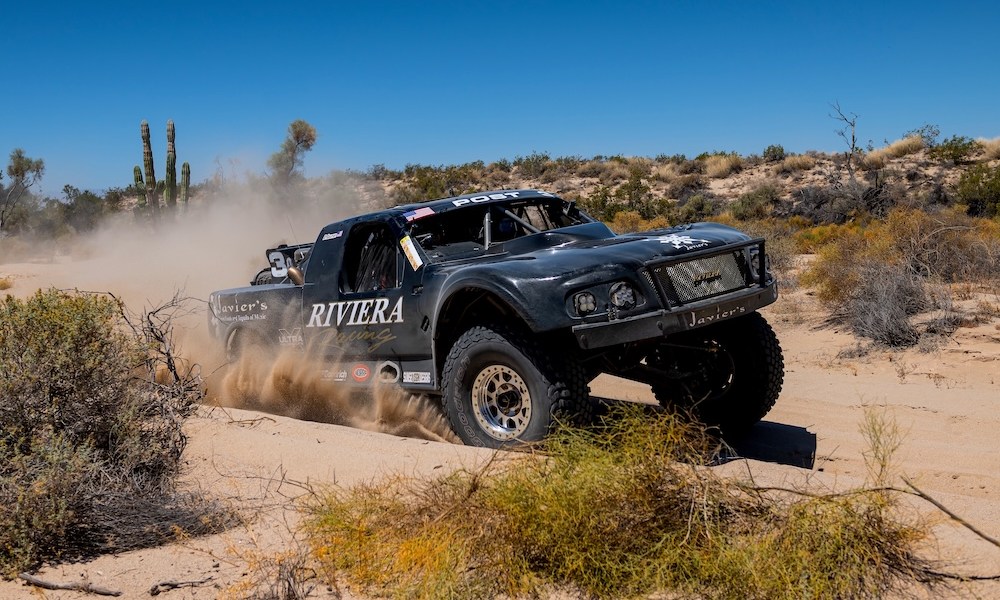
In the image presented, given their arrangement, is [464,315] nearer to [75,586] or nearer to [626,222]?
[75,586]

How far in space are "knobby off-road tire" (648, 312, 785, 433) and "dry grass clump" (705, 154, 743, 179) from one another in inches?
1202

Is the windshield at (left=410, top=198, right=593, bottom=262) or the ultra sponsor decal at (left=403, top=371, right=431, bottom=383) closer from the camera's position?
the ultra sponsor decal at (left=403, top=371, right=431, bottom=383)

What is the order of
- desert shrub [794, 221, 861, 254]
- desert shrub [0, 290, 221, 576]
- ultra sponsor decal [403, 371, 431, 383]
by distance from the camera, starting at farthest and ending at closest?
desert shrub [794, 221, 861, 254] → ultra sponsor decal [403, 371, 431, 383] → desert shrub [0, 290, 221, 576]

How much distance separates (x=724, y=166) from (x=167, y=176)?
22.0 meters

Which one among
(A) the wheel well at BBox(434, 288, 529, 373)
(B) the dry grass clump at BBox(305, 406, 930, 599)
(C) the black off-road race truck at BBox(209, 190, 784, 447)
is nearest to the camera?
(B) the dry grass clump at BBox(305, 406, 930, 599)

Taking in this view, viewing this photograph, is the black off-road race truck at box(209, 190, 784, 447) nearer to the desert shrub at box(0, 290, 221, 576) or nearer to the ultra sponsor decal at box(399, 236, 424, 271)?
the ultra sponsor decal at box(399, 236, 424, 271)

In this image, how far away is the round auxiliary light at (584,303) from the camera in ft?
17.7

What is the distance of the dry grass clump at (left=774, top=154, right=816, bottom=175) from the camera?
112ft

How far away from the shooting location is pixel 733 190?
110 ft

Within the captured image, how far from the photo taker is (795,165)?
34.1 metres

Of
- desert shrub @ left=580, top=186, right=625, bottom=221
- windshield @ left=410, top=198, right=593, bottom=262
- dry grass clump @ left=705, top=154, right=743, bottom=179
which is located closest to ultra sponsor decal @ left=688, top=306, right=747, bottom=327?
windshield @ left=410, top=198, right=593, bottom=262

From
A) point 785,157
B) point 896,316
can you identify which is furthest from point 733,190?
point 896,316

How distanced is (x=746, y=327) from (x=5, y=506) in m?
4.97

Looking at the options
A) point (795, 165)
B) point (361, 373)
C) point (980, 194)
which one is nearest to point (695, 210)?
point (795, 165)
